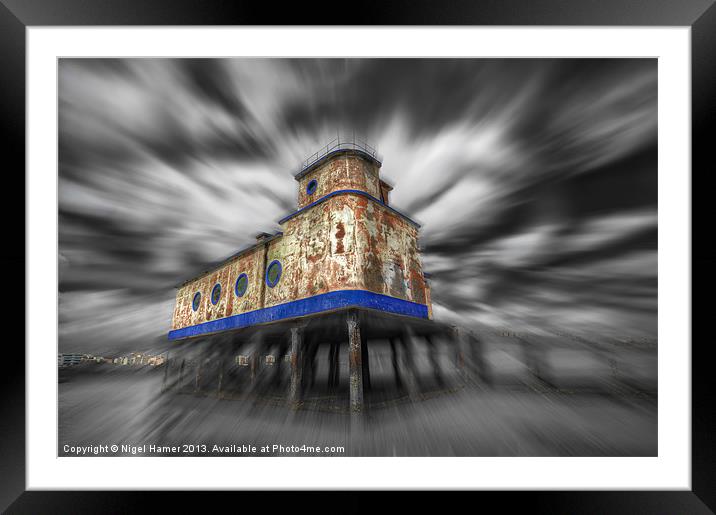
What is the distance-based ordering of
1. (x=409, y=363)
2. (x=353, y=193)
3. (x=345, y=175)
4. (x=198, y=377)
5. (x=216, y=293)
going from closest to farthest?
(x=353, y=193), (x=345, y=175), (x=409, y=363), (x=216, y=293), (x=198, y=377)

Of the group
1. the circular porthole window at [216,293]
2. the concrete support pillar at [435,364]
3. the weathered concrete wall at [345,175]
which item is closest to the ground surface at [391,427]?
the concrete support pillar at [435,364]

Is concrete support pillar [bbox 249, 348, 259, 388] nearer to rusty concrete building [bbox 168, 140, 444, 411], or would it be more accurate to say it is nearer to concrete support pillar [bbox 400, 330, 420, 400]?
rusty concrete building [bbox 168, 140, 444, 411]

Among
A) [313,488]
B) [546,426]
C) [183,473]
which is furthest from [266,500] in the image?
[546,426]

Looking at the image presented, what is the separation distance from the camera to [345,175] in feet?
36.1

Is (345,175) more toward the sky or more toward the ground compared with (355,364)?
more toward the sky

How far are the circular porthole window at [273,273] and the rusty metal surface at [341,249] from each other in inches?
8.0

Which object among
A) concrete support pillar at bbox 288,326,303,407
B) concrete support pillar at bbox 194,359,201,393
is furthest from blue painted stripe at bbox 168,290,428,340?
concrete support pillar at bbox 194,359,201,393

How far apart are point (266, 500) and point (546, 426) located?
6.58 m

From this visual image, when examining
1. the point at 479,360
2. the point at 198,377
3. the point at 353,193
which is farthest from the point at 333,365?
the point at 353,193

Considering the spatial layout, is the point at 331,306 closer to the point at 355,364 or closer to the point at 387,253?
the point at 355,364

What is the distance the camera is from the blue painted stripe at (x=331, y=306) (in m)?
8.73

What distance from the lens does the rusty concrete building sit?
29.6 feet
